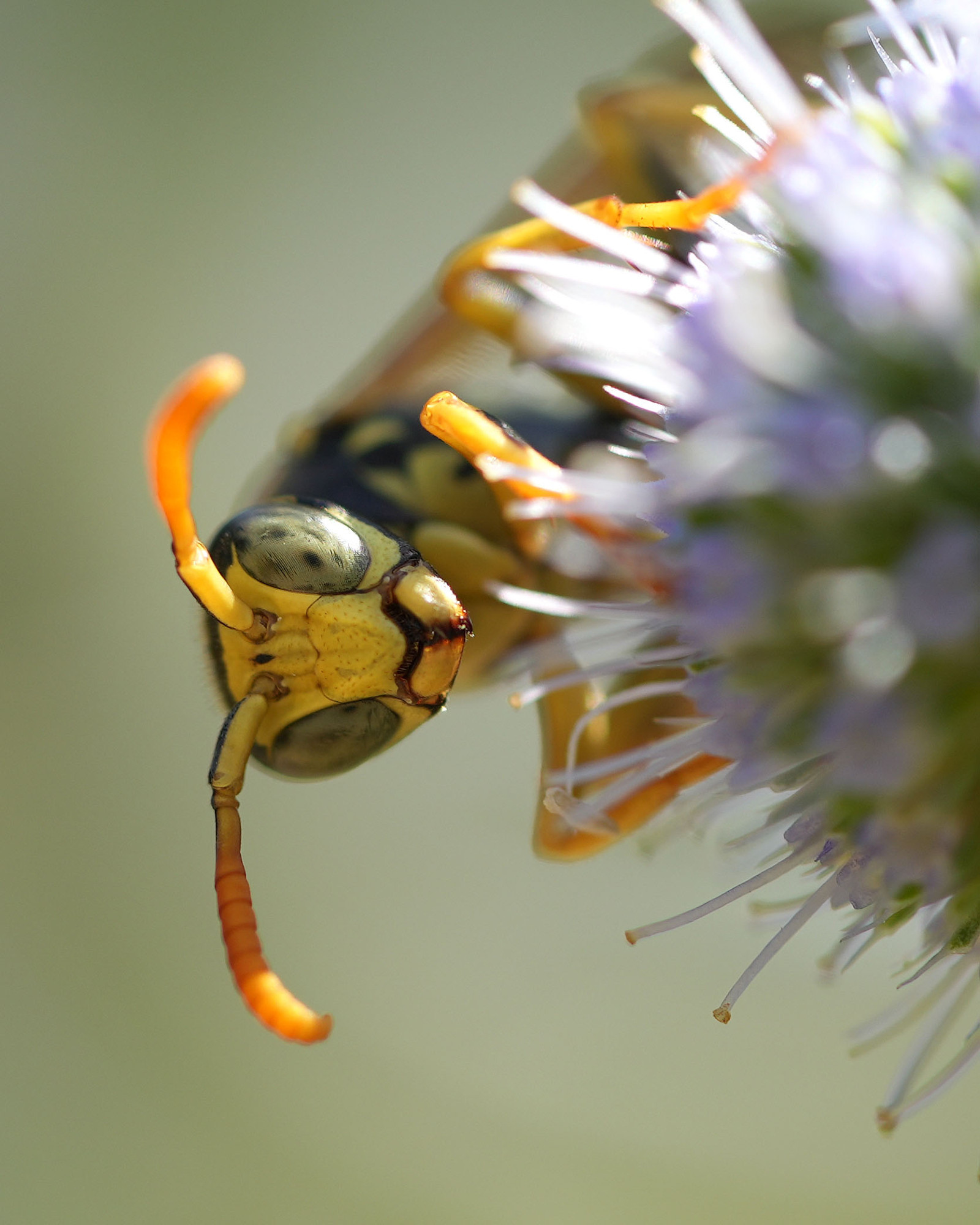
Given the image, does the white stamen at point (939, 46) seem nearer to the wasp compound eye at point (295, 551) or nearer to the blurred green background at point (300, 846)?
the wasp compound eye at point (295, 551)

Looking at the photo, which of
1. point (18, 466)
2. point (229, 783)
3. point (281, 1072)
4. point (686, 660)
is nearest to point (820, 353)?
point (686, 660)

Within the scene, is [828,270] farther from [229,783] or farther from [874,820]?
[229,783]

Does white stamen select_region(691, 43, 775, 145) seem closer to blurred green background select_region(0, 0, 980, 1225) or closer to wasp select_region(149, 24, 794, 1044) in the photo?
wasp select_region(149, 24, 794, 1044)

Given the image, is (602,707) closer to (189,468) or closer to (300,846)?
(189,468)

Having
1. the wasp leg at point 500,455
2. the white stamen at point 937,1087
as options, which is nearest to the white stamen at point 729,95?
the wasp leg at point 500,455

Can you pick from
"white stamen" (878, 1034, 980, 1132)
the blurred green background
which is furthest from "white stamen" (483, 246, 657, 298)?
the blurred green background
